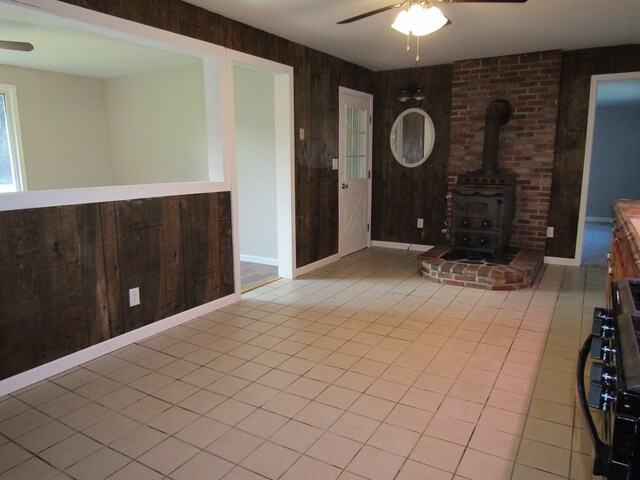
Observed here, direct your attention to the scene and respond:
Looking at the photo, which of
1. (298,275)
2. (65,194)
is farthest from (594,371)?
(298,275)

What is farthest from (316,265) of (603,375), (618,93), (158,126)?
(618,93)

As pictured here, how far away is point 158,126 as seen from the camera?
18.9 ft

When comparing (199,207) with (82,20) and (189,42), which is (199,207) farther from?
(82,20)

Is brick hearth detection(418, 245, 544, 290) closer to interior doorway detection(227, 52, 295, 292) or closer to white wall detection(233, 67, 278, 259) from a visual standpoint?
interior doorway detection(227, 52, 295, 292)

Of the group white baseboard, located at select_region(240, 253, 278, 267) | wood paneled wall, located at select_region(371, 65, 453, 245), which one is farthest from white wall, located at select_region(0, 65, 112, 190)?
wood paneled wall, located at select_region(371, 65, 453, 245)

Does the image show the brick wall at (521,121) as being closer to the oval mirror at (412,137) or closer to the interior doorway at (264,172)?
the oval mirror at (412,137)

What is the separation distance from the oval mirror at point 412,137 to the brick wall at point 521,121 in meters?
0.44

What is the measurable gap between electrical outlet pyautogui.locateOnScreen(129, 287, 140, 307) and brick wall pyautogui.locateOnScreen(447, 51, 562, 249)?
159 inches

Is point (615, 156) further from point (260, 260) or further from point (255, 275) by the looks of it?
point (255, 275)

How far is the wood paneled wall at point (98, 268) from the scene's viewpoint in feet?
7.79

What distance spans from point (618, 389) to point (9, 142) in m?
6.79

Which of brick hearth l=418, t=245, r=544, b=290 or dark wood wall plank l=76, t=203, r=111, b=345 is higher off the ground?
dark wood wall plank l=76, t=203, r=111, b=345

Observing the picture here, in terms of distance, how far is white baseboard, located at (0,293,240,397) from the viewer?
2412 millimetres

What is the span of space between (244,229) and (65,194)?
113 inches
